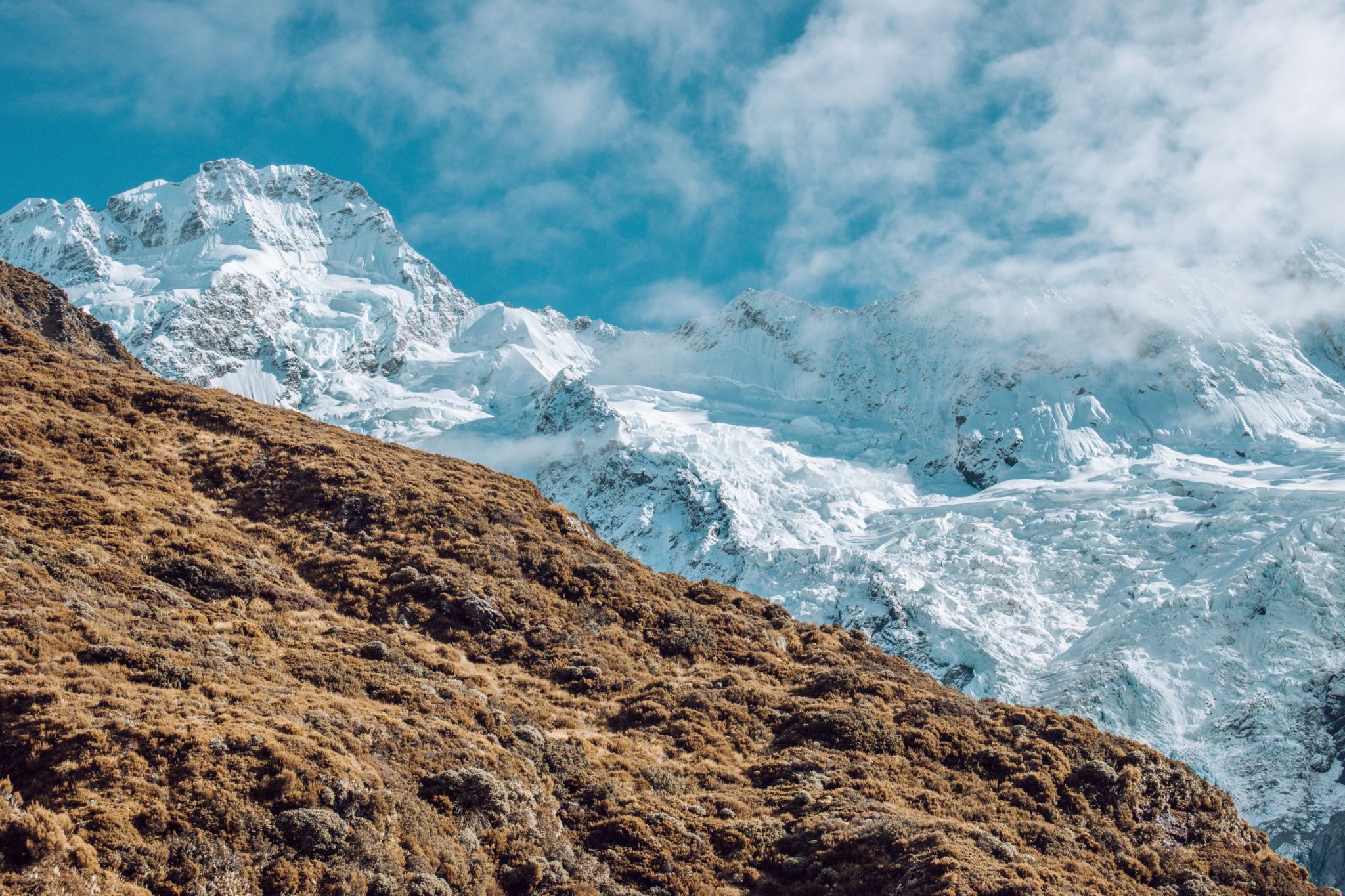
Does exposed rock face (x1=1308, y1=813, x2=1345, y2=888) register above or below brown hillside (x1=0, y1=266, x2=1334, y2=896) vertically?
below

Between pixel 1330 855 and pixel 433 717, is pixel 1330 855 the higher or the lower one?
the lower one

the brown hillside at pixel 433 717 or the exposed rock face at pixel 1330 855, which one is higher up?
the brown hillside at pixel 433 717

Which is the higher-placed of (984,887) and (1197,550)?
(1197,550)

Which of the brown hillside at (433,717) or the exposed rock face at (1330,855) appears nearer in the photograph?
the brown hillside at (433,717)

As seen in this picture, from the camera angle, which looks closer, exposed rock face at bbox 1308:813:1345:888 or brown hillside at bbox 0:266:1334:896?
brown hillside at bbox 0:266:1334:896

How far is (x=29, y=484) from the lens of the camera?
26.2 meters

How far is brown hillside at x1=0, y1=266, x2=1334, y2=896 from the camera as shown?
50.5ft

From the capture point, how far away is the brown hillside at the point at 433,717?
15398 millimetres

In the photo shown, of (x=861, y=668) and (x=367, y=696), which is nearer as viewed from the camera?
(x=367, y=696)

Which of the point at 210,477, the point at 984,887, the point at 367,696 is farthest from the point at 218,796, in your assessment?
the point at 210,477

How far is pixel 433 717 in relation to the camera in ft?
67.7

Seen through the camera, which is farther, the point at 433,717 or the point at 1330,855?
the point at 1330,855

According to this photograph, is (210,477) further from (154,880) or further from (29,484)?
(154,880)

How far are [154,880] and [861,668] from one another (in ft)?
74.1
